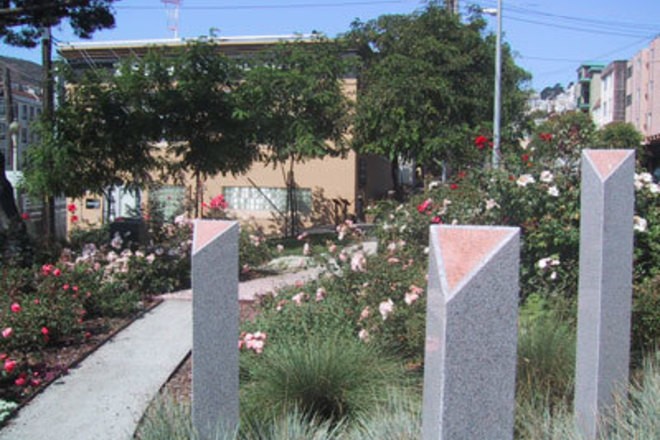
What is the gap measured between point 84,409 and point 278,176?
1737 centimetres

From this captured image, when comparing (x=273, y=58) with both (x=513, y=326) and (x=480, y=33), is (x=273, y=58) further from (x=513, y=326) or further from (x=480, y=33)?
(x=513, y=326)

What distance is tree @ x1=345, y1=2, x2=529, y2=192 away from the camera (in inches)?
741

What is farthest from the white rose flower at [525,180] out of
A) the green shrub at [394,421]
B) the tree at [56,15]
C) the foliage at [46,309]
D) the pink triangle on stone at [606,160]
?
the tree at [56,15]

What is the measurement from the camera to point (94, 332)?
721 centimetres

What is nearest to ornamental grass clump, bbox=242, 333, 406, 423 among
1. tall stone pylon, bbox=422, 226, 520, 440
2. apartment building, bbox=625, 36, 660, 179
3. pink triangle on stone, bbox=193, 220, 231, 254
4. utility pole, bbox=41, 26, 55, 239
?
pink triangle on stone, bbox=193, 220, 231, 254

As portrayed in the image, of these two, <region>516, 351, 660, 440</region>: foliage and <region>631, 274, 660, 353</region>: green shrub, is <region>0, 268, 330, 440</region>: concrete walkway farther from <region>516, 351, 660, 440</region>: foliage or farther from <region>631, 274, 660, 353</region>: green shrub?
<region>631, 274, 660, 353</region>: green shrub

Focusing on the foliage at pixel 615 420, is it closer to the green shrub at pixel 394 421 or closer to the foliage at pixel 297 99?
the green shrub at pixel 394 421

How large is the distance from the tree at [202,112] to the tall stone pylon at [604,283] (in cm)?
1116

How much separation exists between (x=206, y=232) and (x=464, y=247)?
1.65 m

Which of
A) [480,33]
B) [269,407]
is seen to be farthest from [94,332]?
[480,33]

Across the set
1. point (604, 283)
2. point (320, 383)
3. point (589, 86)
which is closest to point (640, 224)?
point (604, 283)

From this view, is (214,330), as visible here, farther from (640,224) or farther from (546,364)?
(640,224)

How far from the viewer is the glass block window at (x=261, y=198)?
22375 mm

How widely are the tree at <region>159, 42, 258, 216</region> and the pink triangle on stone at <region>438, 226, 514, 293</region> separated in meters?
12.1
